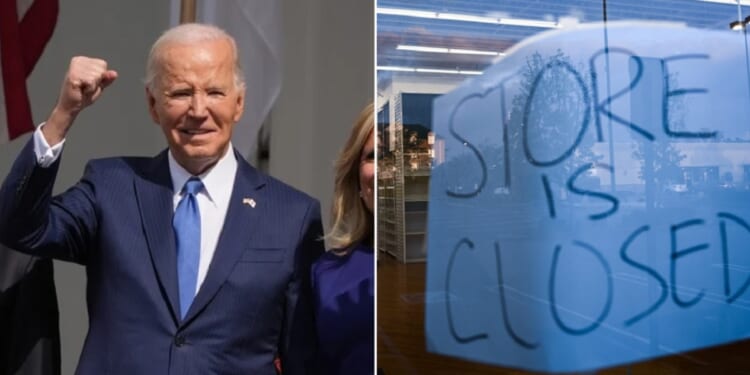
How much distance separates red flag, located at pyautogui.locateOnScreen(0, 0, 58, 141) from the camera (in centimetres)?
73

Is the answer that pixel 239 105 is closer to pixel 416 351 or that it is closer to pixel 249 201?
pixel 249 201

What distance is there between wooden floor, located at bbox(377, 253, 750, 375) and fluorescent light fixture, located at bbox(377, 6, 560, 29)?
63 centimetres

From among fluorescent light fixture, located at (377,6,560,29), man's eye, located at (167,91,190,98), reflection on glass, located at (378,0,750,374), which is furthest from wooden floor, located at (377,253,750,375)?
fluorescent light fixture, located at (377,6,560,29)

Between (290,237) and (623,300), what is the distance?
1113mm

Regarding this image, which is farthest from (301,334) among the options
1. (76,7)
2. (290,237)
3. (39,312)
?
(76,7)

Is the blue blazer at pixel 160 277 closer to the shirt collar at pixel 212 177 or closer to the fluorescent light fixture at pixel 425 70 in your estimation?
the shirt collar at pixel 212 177

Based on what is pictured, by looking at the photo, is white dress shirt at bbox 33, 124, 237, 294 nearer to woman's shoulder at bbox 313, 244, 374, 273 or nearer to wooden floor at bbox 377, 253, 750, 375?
woman's shoulder at bbox 313, 244, 374, 273

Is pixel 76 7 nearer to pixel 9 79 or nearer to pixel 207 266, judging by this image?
pixel 9 79

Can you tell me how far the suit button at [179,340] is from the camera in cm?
58

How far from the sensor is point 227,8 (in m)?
0.74

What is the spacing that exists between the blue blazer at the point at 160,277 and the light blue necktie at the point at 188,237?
0.04 feet

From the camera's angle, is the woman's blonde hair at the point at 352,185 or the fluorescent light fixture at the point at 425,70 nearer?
the woman's blonde hair at the point at 352,185

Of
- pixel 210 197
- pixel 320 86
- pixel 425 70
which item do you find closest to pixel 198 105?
pixel 210 197

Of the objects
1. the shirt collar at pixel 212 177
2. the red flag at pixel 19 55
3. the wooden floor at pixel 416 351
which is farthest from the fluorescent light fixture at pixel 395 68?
the red flag at pixel 19 55
